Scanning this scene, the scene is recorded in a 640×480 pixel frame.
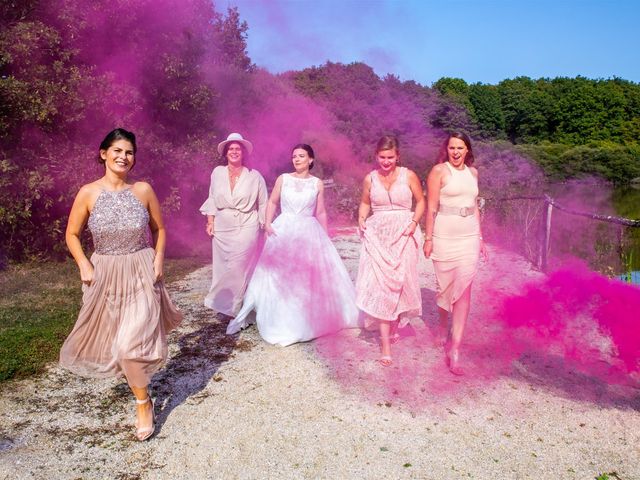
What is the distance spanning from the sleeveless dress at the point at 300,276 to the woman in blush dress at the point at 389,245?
0.84 meters

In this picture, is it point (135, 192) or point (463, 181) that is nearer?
point (135, 192)

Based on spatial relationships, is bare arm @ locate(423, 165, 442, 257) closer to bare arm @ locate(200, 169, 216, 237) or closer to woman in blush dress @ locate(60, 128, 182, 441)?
woman in blush dress @ locate(60, 128, 182, 441)

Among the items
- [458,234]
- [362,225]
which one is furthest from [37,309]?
[458,234]

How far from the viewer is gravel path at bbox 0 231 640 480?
3488mm

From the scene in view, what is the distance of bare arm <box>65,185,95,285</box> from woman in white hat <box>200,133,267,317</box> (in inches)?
112

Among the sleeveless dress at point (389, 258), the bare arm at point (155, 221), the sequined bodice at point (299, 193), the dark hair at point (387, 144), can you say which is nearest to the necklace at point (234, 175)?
the sequined bodice at point (299, 193)

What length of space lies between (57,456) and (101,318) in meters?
1.00

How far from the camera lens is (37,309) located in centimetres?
758

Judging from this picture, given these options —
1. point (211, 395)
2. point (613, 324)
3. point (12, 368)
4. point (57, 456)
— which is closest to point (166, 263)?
point (12, 368)

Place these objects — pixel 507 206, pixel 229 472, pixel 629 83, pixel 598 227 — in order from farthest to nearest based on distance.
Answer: pixel 629 83 → pixel 507 206 → pixel 598 227 → pixel 229 472

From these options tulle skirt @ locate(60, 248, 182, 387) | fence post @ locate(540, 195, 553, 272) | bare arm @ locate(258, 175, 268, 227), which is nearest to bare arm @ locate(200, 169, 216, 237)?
bare arm @ locate(258, 175, 268, 227)

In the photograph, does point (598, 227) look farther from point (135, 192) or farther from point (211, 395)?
point (135, 192)

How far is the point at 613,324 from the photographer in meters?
5.57

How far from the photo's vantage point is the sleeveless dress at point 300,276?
6.12 meters
